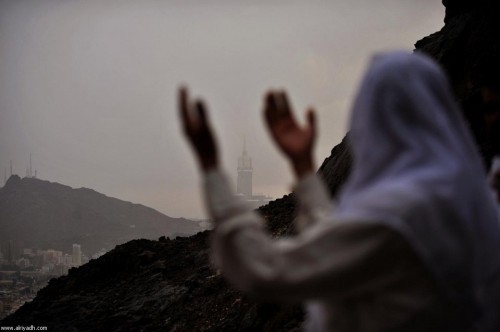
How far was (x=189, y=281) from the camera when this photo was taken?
57.9 feet

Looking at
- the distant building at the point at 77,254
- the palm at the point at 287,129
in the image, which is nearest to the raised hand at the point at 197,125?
the palm at the point at 287,129

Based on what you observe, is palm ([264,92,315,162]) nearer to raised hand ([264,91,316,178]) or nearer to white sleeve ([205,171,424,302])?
raised hand ([264,91,316,178])

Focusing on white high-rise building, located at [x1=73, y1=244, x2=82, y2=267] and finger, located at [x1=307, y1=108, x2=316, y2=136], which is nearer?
finger, located at [x1=307, y1=108, x2=316, y2=136]

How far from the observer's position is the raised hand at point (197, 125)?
1.78 metres

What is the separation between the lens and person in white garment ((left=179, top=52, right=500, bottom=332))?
1715mm

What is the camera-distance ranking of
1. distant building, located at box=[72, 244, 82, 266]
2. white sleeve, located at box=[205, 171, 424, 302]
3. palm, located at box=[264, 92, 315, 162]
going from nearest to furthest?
1. white sleeve, located at box=[205, 171, 424, 302]
2. palm, located at box=[264, 92, 315, 162]
3. distant building, located at box=[72, 244, 82, 266]

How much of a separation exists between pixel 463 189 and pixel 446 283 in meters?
0.25

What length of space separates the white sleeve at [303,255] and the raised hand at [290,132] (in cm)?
23

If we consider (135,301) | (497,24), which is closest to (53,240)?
(135,301)

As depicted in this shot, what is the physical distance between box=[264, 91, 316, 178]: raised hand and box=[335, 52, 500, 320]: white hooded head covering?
133 millimetres

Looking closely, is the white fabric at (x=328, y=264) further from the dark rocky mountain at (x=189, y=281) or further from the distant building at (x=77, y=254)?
the distant building at (x=77, y=254)

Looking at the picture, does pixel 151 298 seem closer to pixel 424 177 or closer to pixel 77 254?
pixel 424 177

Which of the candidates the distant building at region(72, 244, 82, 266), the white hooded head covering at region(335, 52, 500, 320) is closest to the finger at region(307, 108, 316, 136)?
the white hooded head covering at region(335, 52, 500, 320)

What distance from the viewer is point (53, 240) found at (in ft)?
399
